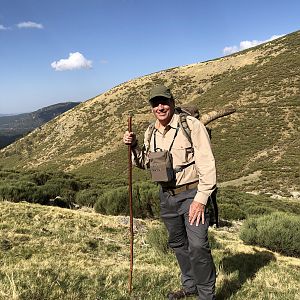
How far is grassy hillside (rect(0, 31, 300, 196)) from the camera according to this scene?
141 feet

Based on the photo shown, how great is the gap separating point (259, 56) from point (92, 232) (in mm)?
74740

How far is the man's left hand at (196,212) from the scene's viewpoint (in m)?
3.83

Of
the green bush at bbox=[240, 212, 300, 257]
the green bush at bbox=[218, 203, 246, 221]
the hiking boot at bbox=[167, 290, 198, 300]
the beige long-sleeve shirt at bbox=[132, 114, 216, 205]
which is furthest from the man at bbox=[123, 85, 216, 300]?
the green bush at bbox=[218, 203, 246, 221]

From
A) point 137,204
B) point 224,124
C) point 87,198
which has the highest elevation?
point 137,204

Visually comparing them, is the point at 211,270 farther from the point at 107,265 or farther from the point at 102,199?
the point at 102,199

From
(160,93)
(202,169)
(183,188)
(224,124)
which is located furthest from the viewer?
(224,124)

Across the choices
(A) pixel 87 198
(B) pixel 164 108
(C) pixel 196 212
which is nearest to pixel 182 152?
(B) pixel 164 108

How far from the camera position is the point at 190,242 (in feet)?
13.2

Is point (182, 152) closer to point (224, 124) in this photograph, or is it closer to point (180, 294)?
point (180, 294)

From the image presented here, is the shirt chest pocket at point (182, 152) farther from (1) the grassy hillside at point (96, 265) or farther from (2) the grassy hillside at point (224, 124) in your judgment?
(2) the grassy hillside at point (224, 124)

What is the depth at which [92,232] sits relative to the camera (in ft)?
30.2

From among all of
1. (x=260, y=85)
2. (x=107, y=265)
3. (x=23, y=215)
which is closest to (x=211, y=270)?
(x=107, y=265)

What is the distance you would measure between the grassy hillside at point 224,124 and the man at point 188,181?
30508 mm

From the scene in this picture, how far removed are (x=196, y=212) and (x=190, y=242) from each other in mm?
385
